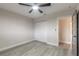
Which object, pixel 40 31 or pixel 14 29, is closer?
pixel 14 29

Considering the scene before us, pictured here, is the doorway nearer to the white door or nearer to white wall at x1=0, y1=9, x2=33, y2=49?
the white door

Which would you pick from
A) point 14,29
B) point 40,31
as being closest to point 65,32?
point 40,31

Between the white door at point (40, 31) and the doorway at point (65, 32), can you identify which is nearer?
the white door at point (40, 31)

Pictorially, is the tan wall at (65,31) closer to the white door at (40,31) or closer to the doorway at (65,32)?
the doorway at (65,32)

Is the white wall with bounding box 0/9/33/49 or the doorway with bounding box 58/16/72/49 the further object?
the doorway with bounding box 58/16/72/49

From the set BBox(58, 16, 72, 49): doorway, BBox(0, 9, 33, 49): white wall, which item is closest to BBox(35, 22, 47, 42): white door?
BBox(0, 9, 33, 49): white wall

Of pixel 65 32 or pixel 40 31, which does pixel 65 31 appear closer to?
pixel 65 32

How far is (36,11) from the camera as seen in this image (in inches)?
92.6

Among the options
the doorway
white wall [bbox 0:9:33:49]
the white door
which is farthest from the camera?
the doorway

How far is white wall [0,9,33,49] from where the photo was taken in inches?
81.5

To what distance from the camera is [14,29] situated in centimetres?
212

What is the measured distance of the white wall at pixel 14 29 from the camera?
6.79 ft

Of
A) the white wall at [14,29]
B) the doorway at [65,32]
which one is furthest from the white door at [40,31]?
the doorway at [65,32]

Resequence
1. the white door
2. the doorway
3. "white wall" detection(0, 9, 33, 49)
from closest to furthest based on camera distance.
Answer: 1. "white wall" detection(0, 9, 33, 49)
2. the white door
3. the doorway
